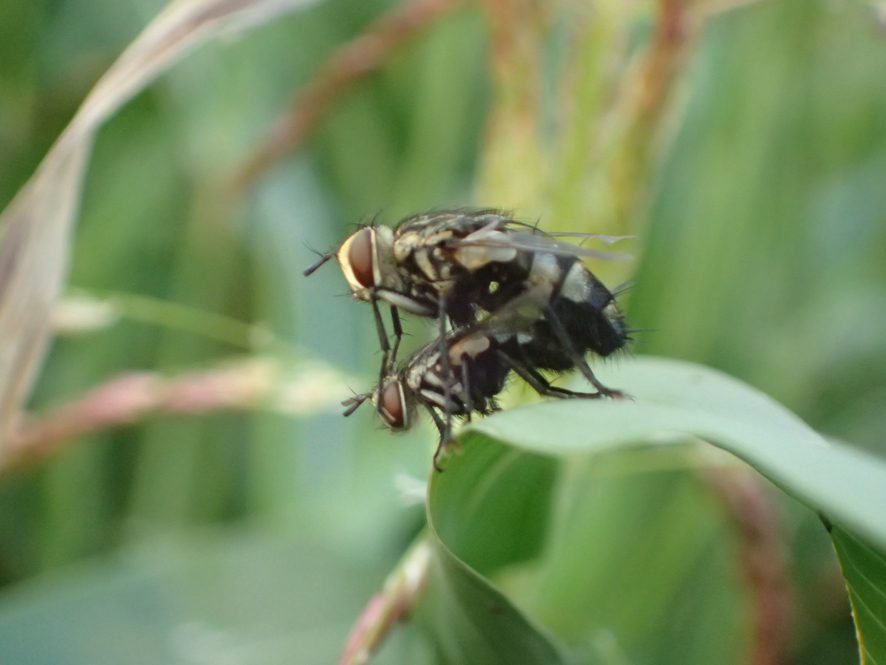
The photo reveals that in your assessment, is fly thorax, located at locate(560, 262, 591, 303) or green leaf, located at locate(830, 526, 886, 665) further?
fly thorax, located at locate(560, 262, 591, 303)

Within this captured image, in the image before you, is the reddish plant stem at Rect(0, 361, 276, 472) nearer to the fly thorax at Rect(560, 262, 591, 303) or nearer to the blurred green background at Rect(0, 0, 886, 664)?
the blurred green background at Rect(0, 0, 886, 664)

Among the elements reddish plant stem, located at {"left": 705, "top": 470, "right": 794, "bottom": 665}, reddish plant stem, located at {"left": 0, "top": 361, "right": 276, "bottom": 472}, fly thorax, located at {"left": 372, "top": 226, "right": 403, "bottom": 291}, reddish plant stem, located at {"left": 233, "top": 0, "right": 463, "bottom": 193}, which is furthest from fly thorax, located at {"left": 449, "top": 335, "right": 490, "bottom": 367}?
reddish plant stem, located at {"left": 233, "top": 0, "right": 463, "bottom": 193}

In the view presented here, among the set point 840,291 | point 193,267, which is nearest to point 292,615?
point 193,267

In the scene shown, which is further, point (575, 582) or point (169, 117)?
point (169, 117)

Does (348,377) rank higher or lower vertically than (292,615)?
higher

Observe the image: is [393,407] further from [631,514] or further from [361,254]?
[631,514]

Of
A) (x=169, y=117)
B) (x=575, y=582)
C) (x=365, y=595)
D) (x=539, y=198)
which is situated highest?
(x=169, y=117)

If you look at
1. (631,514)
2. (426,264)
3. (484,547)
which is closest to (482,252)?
(426,264)

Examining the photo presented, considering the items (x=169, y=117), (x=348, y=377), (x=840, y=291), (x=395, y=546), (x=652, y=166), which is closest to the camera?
(x=652, y=166)

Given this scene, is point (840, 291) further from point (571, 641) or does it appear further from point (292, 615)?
point (292, 615)
